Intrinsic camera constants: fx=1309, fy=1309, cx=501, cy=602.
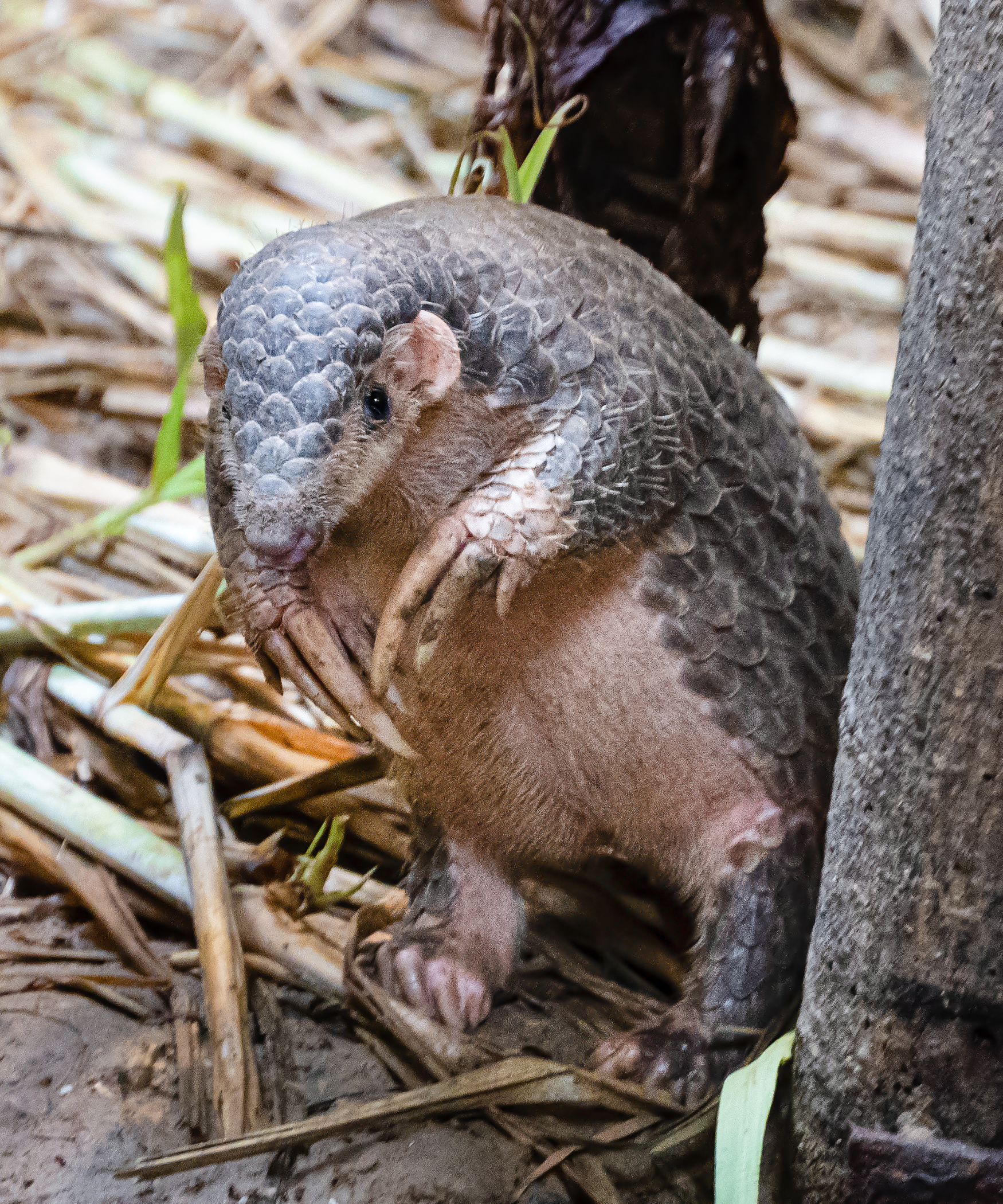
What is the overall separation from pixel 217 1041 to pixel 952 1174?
A: 83cm

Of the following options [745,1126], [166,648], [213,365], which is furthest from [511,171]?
[745,1126]

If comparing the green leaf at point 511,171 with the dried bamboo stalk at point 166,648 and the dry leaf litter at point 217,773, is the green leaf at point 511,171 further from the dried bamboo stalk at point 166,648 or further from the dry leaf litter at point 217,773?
the dried bamboo stalk at point 166,648

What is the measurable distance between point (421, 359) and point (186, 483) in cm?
86

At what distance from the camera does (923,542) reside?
1.16 metres

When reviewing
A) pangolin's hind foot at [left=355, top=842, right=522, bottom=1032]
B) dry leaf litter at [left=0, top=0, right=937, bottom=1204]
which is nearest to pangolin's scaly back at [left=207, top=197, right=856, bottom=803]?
dry leaf litter at [left=0, top=0, right=937, bottom=1204]

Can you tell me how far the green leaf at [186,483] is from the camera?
6.87 feet

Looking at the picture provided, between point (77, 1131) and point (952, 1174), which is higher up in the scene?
point (952, 1174)

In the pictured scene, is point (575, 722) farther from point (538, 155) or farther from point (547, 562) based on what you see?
point (538, 155)

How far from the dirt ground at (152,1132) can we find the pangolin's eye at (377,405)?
80cm

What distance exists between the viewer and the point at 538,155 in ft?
6.04

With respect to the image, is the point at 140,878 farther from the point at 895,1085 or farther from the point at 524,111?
the point at 524,111

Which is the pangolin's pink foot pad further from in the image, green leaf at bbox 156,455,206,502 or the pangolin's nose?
green leaf at bbox 156,455,206,502

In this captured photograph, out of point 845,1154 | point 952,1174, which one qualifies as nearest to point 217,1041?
point 845,1154

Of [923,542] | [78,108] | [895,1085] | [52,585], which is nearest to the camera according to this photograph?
[923,542]
